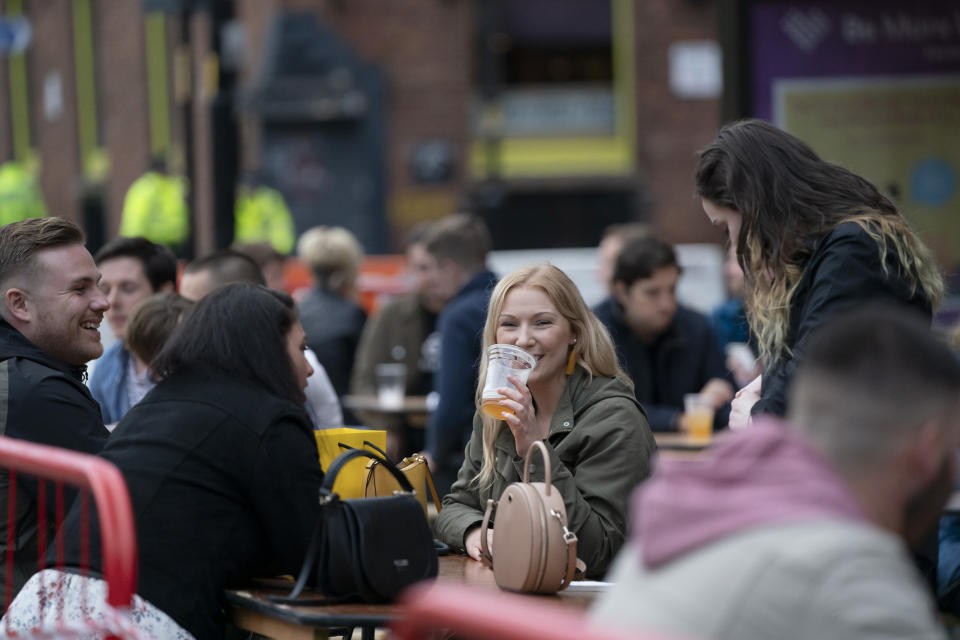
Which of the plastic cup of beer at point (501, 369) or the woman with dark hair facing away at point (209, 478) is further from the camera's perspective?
the plastic cup of beer at point (501, 369)

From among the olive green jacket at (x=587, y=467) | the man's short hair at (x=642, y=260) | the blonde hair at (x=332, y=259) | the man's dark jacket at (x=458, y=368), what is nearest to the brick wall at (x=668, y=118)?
the blonde hair at (x=332, y=259)

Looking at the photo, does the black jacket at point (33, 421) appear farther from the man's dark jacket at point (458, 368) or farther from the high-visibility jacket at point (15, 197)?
the high-visibility jacket at point (15, 197)

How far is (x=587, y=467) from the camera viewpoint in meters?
4.00

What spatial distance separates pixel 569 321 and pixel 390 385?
3.69 metres

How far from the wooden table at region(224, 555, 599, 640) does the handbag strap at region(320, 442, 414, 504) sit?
0.26 metres

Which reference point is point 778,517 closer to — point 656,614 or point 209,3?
point 656,614

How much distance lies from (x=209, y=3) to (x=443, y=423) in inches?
146

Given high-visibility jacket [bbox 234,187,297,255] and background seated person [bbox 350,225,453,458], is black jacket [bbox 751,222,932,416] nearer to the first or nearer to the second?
background seated person [bbox 350,225,453,458]

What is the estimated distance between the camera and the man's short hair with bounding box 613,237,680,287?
6797 mm

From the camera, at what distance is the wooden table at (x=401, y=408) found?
25.9 feet

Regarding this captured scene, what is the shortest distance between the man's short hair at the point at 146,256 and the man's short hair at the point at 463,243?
1603mm

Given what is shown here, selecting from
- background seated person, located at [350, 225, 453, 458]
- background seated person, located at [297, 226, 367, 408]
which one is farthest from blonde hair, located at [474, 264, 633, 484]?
background seated person, located at [297, 226, 367, 408]

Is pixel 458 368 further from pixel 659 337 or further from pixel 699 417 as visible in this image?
pixel 699 417

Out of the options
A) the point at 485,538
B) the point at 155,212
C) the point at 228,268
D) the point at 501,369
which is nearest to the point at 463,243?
the point at 228,268
